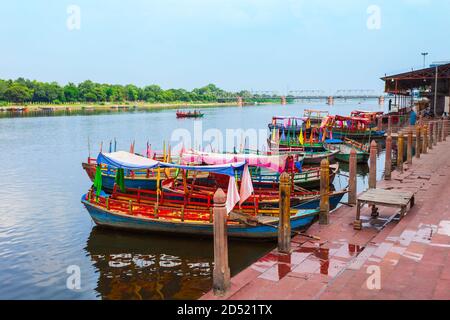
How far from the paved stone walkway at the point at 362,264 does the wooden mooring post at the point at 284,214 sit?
267mm

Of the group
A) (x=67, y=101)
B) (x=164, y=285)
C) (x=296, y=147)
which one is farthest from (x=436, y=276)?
(x=67, y=101)

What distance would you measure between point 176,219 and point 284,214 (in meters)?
5.51

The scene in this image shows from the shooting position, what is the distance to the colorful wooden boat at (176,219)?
14156 millimetres

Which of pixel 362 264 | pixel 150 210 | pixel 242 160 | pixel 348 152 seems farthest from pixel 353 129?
pixel 362 264

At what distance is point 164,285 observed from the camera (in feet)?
40.0

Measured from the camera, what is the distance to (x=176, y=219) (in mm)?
15117

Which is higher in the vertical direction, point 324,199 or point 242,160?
point 242,160

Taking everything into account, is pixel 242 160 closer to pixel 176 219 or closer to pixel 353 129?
pixel 176 219

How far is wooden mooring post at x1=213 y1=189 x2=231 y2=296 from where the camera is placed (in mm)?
8117

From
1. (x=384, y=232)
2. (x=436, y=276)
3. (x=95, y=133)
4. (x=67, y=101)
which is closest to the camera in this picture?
(x=436, y=276)

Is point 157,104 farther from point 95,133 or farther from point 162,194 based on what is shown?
point 162,194

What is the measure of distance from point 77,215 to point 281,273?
12688 millimetres

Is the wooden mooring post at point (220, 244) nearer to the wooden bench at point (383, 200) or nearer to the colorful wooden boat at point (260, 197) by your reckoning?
the wooden bench at point (383, 200)


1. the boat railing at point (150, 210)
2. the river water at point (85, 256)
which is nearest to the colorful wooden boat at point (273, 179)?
the boat railing at point (150, 210)
